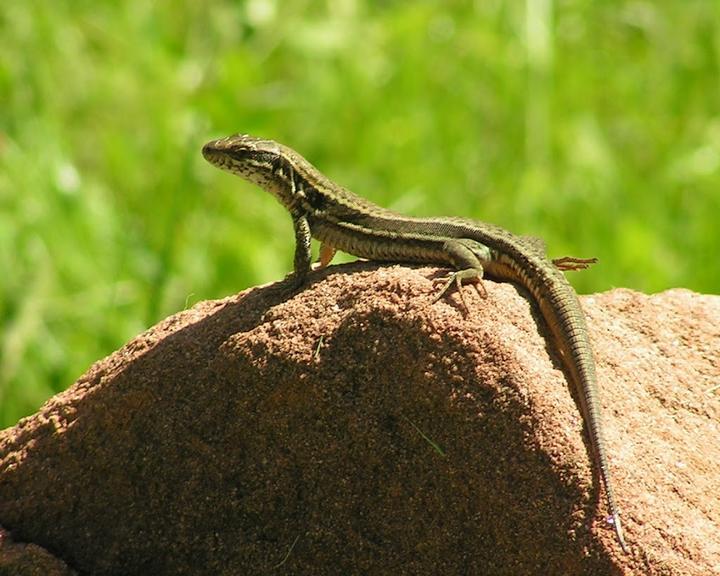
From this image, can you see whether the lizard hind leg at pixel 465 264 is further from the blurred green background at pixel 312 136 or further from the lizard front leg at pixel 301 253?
the blurred green background at pixel 312 136

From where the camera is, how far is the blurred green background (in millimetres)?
8688

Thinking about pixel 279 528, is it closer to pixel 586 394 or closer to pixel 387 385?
pixel 387 385

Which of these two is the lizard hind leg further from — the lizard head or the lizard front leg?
the lizard head

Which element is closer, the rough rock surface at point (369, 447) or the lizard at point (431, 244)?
the rough rock surface at point (369, 447)

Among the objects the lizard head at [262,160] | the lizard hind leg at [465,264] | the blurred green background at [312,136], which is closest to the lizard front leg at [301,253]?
the lizard head at [262,160]

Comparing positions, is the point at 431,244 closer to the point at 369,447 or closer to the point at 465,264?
the point at 465,264

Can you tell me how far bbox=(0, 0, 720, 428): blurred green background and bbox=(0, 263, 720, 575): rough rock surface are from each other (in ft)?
10.2

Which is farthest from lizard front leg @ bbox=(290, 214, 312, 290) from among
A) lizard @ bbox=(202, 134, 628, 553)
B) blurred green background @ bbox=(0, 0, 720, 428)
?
blurred green background @ bbox=(0, 0, 720, 428)

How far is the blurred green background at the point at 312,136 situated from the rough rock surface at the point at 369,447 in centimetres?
312

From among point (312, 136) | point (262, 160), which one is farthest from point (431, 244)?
point (312, 136)

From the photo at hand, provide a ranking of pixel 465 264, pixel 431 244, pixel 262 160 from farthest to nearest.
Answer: pixel 262 160, pixel 431 244, pixel 465 264

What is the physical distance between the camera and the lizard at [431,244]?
457cm

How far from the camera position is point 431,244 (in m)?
5.31

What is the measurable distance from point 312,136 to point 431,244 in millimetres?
5465
